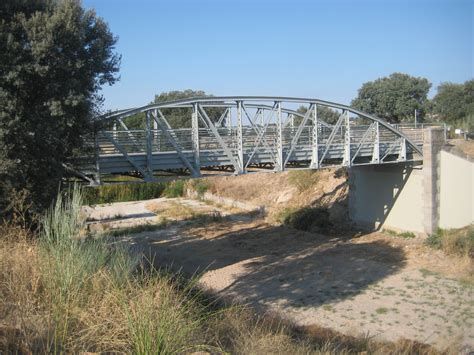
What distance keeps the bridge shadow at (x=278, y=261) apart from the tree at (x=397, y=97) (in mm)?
25330

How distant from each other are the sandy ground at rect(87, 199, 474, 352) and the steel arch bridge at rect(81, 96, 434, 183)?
13.2 ft

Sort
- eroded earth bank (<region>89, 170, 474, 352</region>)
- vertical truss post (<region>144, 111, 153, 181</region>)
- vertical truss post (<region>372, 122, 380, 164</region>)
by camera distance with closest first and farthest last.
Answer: eroded earth bank (<region>89, 170, 474, 352</region>) < vertical truss post (<region>144, 111, 153, 181</region>) < vertical truss post (<region>372, 122, 380, 164</region>)

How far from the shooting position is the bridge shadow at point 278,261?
17234 millimetres

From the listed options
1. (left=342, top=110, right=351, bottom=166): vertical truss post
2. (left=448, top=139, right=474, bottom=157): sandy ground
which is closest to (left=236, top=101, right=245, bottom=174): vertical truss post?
(left=342, top=110, right=351, bottom=166): vertical truss post

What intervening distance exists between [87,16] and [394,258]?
1594 cm

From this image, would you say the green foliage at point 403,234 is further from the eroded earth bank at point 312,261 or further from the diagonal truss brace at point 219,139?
the diagonal truss brace at point 219,139

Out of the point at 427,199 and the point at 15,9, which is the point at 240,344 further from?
the point at 427,199

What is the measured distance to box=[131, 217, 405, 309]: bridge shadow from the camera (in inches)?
679

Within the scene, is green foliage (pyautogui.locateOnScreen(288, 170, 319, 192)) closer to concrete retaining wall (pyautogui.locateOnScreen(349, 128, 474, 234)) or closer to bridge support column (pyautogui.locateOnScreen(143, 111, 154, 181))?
concrete retaining wall (pyautogui.locateOnScreen(349, 128, 474, 234))

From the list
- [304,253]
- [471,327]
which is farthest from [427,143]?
[471,327]

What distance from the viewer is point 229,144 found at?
65.7ft

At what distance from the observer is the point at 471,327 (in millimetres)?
13594

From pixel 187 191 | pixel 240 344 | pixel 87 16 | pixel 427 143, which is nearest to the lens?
pixel 240 344

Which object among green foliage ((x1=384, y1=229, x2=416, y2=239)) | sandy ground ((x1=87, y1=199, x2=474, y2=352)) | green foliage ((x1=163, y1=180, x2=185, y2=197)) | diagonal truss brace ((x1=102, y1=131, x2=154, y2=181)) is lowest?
sandy ground ((x1=87, y1=199, x2=474, y2=352))
